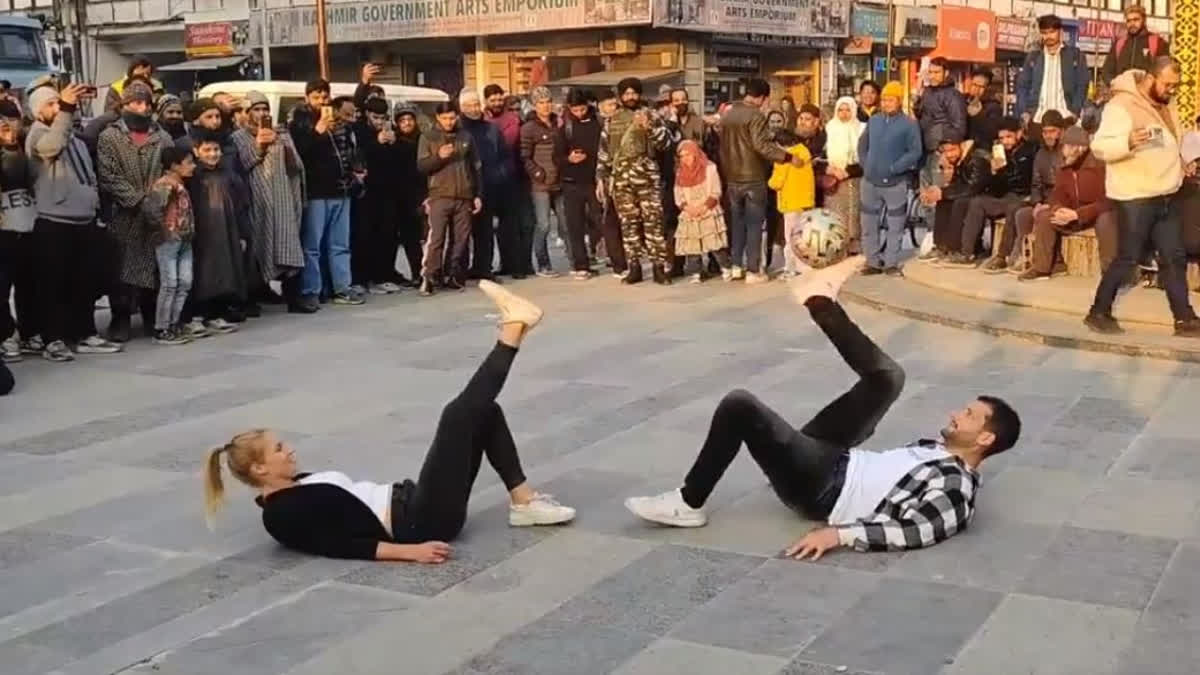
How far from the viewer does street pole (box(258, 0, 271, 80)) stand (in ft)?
108

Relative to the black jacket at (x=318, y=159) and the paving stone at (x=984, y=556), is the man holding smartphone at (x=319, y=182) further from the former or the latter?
the paving stone at (x=984, y=556)

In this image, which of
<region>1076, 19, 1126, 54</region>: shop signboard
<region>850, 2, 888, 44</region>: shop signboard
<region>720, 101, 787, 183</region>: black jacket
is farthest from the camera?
<region>1076, 19, 1126, 54</region>: shop signboard

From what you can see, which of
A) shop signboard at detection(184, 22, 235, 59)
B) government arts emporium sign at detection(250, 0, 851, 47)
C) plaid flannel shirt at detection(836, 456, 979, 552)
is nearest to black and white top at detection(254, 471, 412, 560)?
plaid flannel shirt at detection(836, 456, 979, 552)

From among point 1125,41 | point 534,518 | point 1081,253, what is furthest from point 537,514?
point 1125,41

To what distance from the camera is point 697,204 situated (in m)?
12.8

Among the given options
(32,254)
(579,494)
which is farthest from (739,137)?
(579,494)

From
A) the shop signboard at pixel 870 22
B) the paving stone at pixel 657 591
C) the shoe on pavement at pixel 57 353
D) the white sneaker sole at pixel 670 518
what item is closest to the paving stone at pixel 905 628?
the paving stone at pixel 657 591

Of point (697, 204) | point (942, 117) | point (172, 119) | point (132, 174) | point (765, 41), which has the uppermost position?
point (765, 41)

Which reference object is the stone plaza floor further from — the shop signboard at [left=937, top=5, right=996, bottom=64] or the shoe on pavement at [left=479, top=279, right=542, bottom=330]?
the shop signboard at [left=937, top=5, right=996, bottom=64]

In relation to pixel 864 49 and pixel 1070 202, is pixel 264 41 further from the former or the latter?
pixel 1070 202

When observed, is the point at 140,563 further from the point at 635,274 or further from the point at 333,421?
the point at 635,274

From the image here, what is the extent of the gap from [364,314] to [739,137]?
12.0 ft

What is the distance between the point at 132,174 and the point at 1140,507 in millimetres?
7151

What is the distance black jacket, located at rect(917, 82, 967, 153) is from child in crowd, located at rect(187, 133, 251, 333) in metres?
6.26
